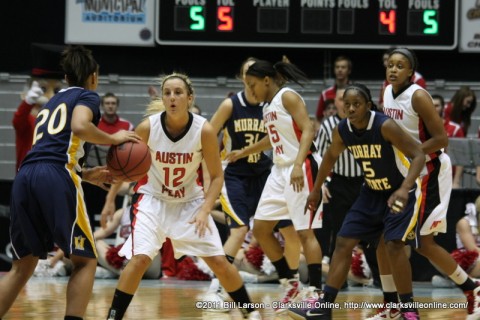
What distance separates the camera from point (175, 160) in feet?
22.8

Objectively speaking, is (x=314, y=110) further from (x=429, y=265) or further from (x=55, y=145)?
(x=55, y=145)

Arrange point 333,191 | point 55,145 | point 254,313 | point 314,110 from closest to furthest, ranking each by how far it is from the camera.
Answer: point 55,145
point 254,313
point 333,191
point 314,110

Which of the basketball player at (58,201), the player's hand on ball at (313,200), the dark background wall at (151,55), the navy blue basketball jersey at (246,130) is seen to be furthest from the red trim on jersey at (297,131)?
the dark background wall at (151,55)

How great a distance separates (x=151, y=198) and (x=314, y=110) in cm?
746

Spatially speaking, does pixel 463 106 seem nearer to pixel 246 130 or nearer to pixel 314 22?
pixel 314 22

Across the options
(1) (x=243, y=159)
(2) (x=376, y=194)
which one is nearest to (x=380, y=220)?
(2) (x=376, y=194)

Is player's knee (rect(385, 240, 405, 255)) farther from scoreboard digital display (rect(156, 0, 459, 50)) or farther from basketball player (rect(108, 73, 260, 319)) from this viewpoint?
scoreboard digital display (rect(156, 0, 459, 50))

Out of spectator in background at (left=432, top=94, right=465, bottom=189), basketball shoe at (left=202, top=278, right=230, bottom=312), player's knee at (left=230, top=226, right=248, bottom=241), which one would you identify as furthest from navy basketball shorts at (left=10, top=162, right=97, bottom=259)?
spectator in background at (left=432, top=94, right=465, bottom=189)

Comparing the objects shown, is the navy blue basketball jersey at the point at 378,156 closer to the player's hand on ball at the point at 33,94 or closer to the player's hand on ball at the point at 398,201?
the player's hand on ball at the point at 398,201

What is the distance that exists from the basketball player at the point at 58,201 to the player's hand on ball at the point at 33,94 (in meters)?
3.95

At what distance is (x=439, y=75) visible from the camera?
1487cm

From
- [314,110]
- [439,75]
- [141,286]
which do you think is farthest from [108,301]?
[439,75]

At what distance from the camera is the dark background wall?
14.9 m

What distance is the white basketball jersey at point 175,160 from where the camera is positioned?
6934 millimetres
